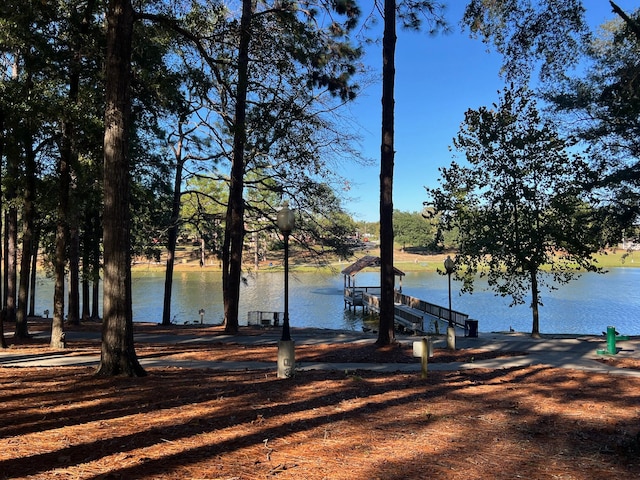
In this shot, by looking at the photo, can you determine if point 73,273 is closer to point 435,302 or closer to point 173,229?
point 173,229

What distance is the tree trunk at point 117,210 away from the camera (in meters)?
A: 6.79

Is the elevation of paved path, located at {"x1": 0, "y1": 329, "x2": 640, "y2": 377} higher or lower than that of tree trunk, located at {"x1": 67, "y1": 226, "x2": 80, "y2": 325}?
lower

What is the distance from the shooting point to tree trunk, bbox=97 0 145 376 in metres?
6.79

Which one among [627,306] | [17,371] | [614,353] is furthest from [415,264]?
[17,371]

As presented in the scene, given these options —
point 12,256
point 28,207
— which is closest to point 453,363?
point 28,207

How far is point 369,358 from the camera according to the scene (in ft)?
33.5

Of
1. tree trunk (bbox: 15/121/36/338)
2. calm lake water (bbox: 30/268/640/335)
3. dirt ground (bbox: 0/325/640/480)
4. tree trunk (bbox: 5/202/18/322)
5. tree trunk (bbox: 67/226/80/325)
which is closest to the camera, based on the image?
dirt ground (bbox: 0/325/640/480)

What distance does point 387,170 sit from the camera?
11.6 m

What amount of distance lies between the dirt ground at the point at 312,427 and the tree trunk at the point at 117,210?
47 cm

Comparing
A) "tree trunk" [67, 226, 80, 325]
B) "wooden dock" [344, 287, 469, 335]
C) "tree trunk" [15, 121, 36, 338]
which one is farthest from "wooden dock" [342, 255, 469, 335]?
"tree trunk" [15, 121, 36, 338]

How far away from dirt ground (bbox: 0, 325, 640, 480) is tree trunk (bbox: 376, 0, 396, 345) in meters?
4.13

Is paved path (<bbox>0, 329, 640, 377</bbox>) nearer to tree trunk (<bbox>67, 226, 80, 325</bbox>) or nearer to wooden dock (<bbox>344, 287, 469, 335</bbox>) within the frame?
tree trunk (<bbox>67, 226, 80, 325</bbox>)

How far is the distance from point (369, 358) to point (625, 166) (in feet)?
45.1

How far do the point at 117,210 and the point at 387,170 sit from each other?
22.3 feet
